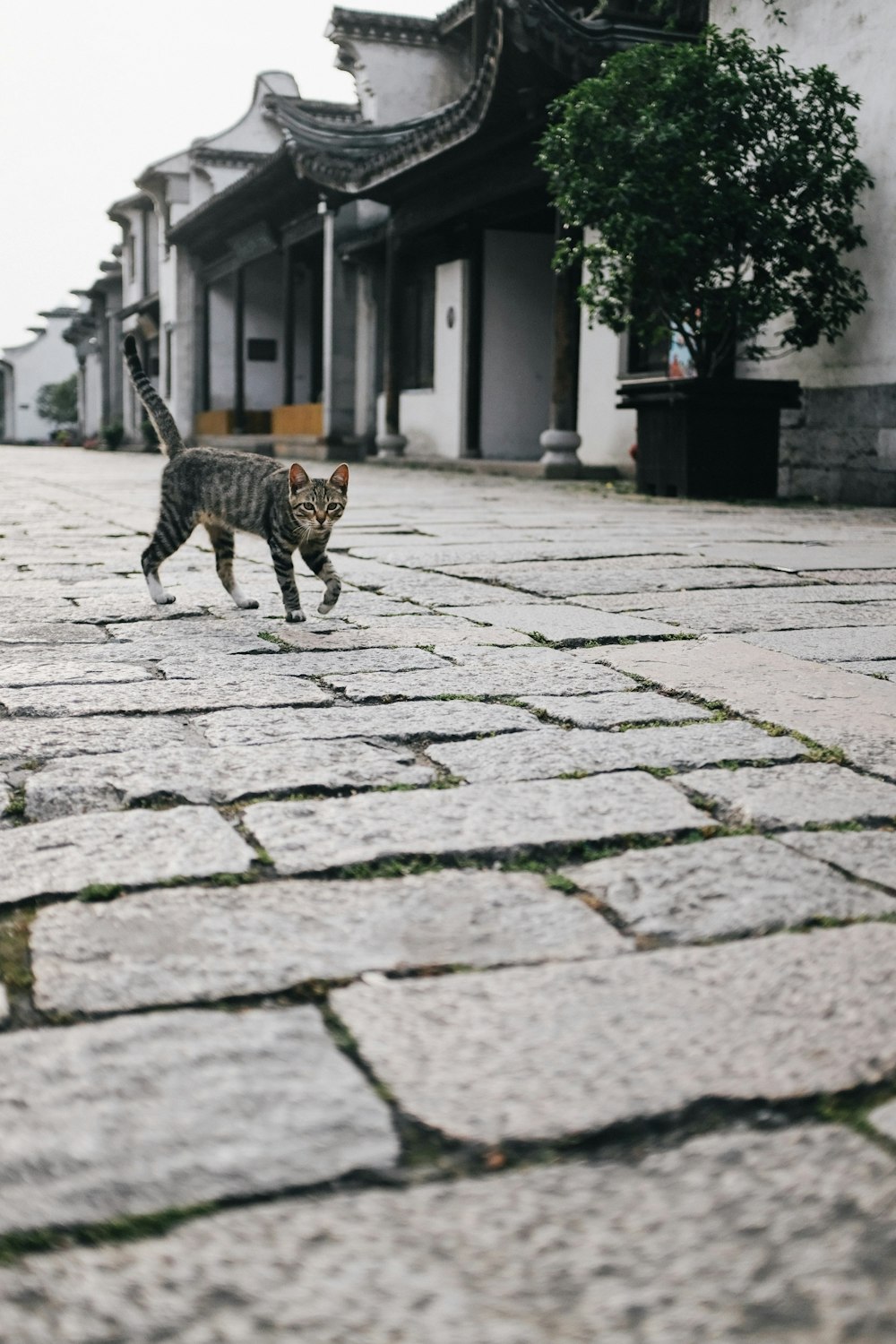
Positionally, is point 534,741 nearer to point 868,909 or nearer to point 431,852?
point 431,852

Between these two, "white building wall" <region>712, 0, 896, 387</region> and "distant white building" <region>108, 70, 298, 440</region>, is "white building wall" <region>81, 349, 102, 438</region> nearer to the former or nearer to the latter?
"distant white building" <region>108, 70, 298, 440</region>

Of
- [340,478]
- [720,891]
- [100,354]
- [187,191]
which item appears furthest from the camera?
[100,354]

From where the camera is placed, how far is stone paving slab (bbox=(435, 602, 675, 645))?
379 cm

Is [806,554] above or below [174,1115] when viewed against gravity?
above

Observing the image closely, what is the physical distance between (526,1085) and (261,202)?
21.8 meters

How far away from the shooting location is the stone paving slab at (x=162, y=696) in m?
2.87

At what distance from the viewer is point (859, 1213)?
1.09m

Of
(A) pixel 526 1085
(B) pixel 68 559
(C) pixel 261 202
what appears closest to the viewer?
(A) pixel 526 1085

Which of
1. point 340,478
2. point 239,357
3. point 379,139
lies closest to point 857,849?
point 340,478

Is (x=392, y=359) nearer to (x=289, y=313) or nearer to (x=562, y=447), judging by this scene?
(x=289, y=313)

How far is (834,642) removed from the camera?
12.2 ft

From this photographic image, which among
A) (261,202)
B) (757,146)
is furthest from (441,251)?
(757,146)

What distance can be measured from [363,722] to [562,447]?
1085 cm

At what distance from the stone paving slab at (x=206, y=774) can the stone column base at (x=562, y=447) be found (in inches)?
431
